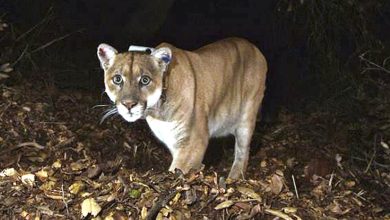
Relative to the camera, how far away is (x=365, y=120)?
7.55 metres

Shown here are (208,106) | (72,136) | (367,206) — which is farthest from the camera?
(72,136)

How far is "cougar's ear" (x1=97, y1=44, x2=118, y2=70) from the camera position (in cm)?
608

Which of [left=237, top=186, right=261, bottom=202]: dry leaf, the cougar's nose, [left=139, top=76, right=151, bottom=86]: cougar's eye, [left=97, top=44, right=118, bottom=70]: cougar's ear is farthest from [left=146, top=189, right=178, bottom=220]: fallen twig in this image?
[left=97, top=44, right=118, bottom=70]: cougar's ear

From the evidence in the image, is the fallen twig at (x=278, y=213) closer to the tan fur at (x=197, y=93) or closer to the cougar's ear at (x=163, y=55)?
the tan fur at (x=197, y=93)

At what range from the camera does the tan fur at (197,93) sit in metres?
5.94

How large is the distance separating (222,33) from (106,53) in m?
4.81

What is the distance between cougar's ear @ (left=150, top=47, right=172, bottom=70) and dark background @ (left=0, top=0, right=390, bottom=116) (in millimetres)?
2332

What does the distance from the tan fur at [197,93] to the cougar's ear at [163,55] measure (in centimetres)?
3

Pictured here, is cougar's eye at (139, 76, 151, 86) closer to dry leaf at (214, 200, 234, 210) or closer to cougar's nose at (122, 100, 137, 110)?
cougar's nose at (122, 100, 137, 110)

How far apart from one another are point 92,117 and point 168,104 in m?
2.13

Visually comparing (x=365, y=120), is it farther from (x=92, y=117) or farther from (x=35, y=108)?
(x=35, y=108)

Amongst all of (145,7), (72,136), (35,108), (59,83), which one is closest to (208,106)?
(72,136)

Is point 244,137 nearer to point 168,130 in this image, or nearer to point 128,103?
point 168,130

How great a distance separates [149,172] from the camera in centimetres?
530
